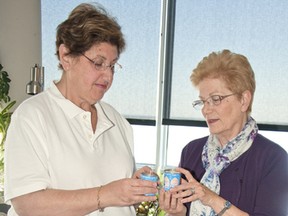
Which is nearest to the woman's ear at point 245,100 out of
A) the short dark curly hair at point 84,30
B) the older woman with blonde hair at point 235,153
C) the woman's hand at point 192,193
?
the older woman with blonde hair at point 235,153

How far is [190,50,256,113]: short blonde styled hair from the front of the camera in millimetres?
1590

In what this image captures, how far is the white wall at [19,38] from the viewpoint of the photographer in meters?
3.42

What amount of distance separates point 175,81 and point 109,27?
6.63 ft

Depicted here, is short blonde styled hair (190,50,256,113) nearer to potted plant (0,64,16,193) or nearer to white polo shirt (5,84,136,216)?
white polo shirt (5,84,136,216)

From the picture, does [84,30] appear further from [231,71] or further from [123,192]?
[231,71]

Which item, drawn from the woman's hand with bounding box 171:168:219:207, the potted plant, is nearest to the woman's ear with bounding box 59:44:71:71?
the woman's hand with bounding box 171:168:219:207

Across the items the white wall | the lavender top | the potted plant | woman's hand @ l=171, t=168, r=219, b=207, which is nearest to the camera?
woman's hand @ l=171, t=168, r=219, b=207

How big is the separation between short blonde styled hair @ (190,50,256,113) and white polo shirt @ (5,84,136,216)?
57 cm

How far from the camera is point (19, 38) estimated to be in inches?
135

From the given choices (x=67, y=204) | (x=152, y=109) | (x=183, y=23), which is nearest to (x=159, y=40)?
(x=183, y=23)

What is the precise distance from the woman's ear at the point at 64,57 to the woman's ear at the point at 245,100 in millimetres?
853

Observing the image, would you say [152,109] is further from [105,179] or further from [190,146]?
[105,179]

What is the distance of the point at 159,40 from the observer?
10.7ft

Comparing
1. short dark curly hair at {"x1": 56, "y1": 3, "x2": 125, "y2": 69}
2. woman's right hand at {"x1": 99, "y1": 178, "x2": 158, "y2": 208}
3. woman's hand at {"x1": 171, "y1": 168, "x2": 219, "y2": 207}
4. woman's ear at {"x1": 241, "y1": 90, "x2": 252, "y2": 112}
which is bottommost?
woman's hand at {"x1": 171, "y1": 168, "x2": 219, "y2": 207}
